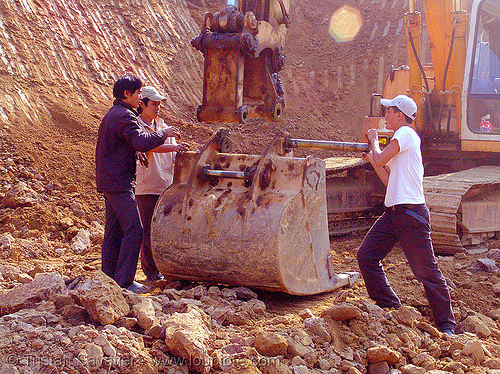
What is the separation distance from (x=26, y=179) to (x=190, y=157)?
4245 mm

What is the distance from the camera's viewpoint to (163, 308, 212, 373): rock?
10.7ft

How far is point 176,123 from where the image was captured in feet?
38.9

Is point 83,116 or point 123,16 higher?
point 123,16

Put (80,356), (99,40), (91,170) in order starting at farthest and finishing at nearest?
(99,40)
(91,170)
(80,356)

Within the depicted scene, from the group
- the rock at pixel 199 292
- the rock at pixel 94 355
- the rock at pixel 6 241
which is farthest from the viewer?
the rock at pixel 6 241

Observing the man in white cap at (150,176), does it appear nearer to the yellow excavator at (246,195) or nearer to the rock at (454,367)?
the yellow excavator at (246,195)

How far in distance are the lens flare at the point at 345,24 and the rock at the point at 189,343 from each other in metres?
16.6

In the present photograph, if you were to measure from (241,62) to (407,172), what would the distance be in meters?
1.58

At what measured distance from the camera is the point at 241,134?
13344 millimetres

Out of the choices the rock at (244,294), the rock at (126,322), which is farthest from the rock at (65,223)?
the rock at (126,322)

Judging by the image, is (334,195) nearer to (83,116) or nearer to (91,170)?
(91,170)

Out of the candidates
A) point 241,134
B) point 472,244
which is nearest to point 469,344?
point 472,244

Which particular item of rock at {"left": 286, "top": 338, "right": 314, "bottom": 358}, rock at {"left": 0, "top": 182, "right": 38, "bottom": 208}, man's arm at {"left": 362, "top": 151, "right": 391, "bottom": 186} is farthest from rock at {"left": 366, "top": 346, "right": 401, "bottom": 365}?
rock at {"left": 0, "top": 182, "right": 38, "bottom": 208}

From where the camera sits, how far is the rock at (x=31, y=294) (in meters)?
3.77
